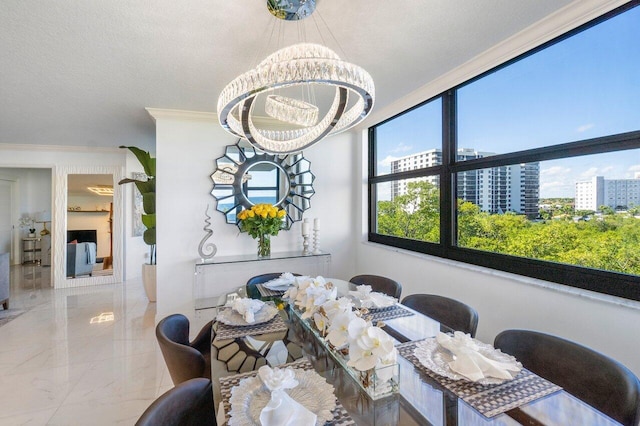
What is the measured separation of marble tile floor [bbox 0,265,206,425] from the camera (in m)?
2.00

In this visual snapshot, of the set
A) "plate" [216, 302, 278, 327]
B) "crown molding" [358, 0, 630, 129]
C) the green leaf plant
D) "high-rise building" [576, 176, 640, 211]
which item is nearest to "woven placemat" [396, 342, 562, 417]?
"plate" [216, 302, 278, 327]

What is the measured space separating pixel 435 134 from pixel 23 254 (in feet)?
29.7

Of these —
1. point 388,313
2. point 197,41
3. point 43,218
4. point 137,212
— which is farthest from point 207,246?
point 43,218

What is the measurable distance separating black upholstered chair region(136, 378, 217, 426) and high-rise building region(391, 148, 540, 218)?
2.24 m

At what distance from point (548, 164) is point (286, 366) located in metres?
2.05

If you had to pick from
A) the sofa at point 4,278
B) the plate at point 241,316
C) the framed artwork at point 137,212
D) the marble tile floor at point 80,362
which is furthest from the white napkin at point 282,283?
the framed artwork at point 137,212

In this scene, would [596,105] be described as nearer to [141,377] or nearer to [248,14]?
[248,14]

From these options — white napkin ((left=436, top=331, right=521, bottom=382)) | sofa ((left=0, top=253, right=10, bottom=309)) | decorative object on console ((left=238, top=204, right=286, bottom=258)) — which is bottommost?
sofa ((left=0, top=253, right=10, bottom=309))

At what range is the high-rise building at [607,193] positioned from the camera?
5.11 ft

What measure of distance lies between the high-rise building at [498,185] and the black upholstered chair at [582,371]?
3.49 feet

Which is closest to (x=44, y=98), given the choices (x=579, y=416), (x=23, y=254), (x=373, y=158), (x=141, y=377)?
(x=141, y=377)

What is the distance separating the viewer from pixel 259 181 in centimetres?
367

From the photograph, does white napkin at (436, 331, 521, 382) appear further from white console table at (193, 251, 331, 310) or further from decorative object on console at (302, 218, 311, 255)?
decorative object on console at (302, 218, 311, 255)

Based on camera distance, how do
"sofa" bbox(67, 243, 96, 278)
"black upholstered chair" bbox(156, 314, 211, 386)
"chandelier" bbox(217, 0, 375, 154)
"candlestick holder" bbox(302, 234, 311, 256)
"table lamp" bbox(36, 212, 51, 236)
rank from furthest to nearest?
1. "table lamp" bbox(36, 212, 51, 236)
2. "sofa" bbox(67, 243, 96, 278)
3. "candlestick holder" bbox(302, 234, 311, 256)
4. "black upholstered chair" bbox(156, 314, 211, 386)
5. "chandelier" bbox(217, 0, 375, 154)
